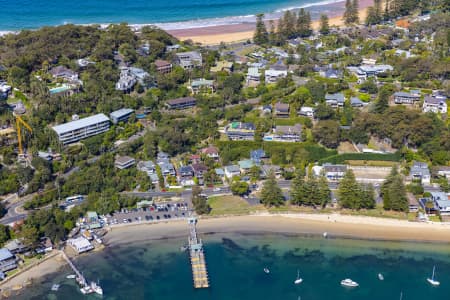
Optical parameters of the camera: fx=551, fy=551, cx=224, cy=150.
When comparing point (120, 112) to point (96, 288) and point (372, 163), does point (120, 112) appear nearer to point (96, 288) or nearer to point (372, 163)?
point (96, 288)

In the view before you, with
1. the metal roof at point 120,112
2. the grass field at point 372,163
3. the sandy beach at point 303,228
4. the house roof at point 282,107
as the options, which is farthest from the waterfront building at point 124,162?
the grass field at point 372,163

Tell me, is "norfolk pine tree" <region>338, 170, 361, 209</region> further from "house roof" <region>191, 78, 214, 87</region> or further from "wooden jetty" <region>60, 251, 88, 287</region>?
"house roof" <region>191, 78, 214, 87</region>

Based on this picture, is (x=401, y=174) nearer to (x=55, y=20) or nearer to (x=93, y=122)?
(x=93, y=122)

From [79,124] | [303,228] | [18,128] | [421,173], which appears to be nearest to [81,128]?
[79,124]

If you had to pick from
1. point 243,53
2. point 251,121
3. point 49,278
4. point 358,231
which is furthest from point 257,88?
point 49,278

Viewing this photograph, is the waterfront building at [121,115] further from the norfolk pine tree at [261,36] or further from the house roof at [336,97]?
the norfolk pine tree at [261,36]

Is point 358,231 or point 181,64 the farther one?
point 181,64
